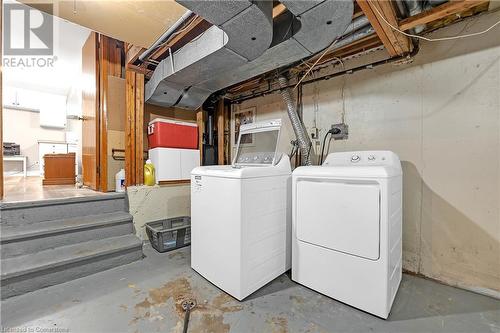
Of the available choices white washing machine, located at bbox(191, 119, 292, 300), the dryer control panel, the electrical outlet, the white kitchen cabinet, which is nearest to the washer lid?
white washing machine, located at bbox(191, 119, 292, 300)

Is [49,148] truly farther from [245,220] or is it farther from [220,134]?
[245,220]

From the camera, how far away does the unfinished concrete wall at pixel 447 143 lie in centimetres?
172

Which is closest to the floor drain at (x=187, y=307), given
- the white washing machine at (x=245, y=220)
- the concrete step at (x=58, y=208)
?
the white washing machine at (x=245, y=220)

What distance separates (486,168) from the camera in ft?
5.66

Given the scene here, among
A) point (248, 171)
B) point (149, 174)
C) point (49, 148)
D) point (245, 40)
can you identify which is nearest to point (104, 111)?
point (149, 174)

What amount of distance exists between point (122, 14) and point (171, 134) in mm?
1444

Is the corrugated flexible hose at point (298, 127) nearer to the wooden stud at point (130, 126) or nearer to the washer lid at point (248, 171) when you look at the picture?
the washer lid at point (248, 171)

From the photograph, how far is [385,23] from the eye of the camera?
1588 millimetres

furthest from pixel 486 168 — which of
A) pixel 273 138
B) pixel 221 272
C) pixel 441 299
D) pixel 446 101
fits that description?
pixel 221 272

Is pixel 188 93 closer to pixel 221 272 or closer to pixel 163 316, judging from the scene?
pixel 221 272

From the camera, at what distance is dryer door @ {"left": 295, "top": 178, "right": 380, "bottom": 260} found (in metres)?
1.48

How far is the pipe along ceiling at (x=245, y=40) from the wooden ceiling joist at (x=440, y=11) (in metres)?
0.46

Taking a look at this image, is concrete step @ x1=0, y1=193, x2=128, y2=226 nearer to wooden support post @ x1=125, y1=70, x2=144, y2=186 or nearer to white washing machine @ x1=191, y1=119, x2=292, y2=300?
wooden support post @ x1=125, y1=70, x2=144, y2=186

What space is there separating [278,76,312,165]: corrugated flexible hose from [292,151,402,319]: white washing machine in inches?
31.0
